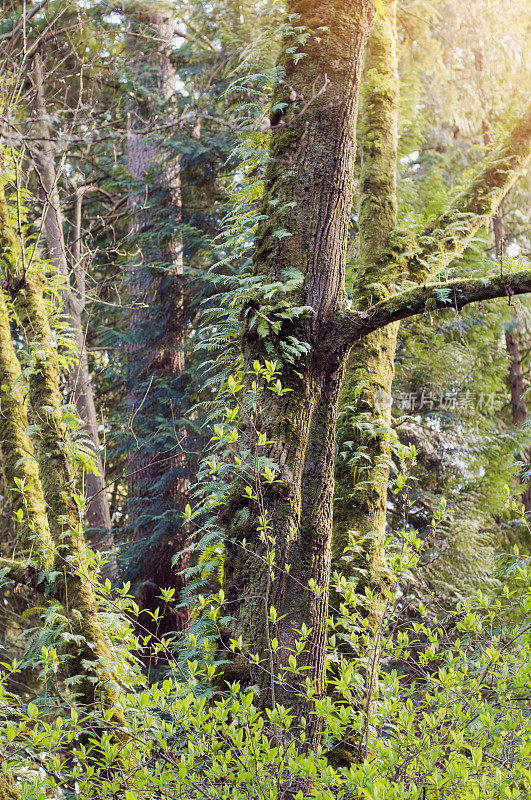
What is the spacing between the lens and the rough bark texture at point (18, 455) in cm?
382

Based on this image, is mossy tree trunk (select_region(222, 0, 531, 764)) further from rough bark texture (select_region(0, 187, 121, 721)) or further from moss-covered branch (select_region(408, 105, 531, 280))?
moss-covered branch (select_region(408, 105, 531, 280))

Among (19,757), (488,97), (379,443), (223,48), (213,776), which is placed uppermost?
(223,48)

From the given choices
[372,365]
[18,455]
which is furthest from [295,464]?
[18,455]

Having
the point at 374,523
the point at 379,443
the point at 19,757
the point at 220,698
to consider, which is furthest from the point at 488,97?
the point at 19,757

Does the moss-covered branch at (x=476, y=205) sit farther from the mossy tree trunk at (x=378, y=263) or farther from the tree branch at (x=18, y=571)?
the tree branch at (x=18, y=571)

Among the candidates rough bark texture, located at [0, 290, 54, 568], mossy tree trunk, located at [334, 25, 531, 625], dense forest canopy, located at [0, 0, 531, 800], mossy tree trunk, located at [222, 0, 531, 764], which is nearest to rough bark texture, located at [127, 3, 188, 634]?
dense forest canopy, located at [0, 0, 531, 800]

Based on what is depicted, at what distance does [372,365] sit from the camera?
4.52 meters

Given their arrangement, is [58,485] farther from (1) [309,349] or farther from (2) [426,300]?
(2) [426,300]

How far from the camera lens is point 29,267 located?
13.5 ft

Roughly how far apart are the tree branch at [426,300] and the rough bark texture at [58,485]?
1.81m

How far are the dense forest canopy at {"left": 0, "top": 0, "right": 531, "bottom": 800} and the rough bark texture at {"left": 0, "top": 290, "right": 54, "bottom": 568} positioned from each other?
0.05 feet

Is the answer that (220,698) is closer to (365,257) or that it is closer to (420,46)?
(365,257)

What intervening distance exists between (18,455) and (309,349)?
88.1 inches

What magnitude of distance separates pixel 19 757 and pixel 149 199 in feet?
25.6
